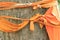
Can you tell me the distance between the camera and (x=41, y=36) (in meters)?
0.73

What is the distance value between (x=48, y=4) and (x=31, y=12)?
3.5 inches

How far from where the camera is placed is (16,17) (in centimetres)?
74

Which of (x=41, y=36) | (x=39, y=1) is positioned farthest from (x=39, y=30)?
(x=39, y=1)

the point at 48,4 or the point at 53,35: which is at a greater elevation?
the point at 48,4

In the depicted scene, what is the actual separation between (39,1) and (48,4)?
0.04 metres

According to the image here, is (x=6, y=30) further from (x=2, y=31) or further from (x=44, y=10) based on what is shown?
(x=44, y=10)

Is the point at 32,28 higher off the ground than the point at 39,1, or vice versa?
the point at 39,1

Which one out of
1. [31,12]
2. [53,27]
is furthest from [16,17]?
[53,27]

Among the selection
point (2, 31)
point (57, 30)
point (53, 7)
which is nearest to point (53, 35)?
point (57, 30)

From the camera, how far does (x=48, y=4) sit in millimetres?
732

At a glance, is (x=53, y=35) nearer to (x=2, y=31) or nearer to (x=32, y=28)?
(x=32, y=28)

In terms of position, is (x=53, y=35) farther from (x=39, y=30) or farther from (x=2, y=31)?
(x=2, y=31)

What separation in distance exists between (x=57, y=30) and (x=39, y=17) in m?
0.10

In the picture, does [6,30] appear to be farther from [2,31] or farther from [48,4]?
[48,4]
